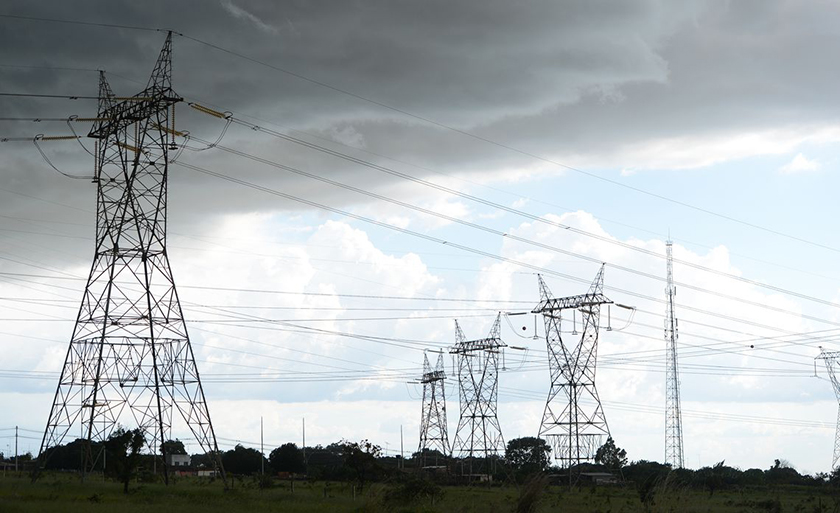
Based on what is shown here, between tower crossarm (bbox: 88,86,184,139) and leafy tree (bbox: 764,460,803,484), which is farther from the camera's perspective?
leafy tree (bbox: 764,460,803,484)

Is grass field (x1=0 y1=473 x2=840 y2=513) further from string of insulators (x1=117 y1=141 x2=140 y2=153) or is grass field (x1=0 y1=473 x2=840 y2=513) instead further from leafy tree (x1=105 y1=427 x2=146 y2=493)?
string of insulators (x1=117 y1=141 x2=140 y2=153)

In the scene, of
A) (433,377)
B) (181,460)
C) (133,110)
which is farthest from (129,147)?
(181,460)

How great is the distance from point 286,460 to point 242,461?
10.4 metres

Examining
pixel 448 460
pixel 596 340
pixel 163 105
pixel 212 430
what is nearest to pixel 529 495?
pixel 212 430

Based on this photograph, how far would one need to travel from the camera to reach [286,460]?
157 meters

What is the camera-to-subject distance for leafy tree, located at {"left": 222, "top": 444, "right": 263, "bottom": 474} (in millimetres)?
162125

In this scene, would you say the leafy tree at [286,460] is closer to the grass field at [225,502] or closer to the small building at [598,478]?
the small building at [598,478]

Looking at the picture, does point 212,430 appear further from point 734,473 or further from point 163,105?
point 734,473

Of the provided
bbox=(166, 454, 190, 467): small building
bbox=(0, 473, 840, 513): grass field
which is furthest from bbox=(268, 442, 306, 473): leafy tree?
bbox=(0, 473, 840, 513): grass field

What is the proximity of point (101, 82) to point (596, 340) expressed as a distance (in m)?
51.4

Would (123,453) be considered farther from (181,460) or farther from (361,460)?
(181,460)

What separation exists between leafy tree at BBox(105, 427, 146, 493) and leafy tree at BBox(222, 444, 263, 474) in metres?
96.8

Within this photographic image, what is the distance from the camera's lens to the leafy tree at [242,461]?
16212cm

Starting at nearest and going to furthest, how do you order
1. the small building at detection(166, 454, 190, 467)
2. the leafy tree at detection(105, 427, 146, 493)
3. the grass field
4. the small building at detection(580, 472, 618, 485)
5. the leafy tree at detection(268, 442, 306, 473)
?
the grass field
the leafy tree at detection(105, 427, 146, 493)
the small building at detection(580, 472, 618, 485)
the leafy tree at detection(268, 442, 306, 473)
the small building at detection(166, 454, 190, 467)
